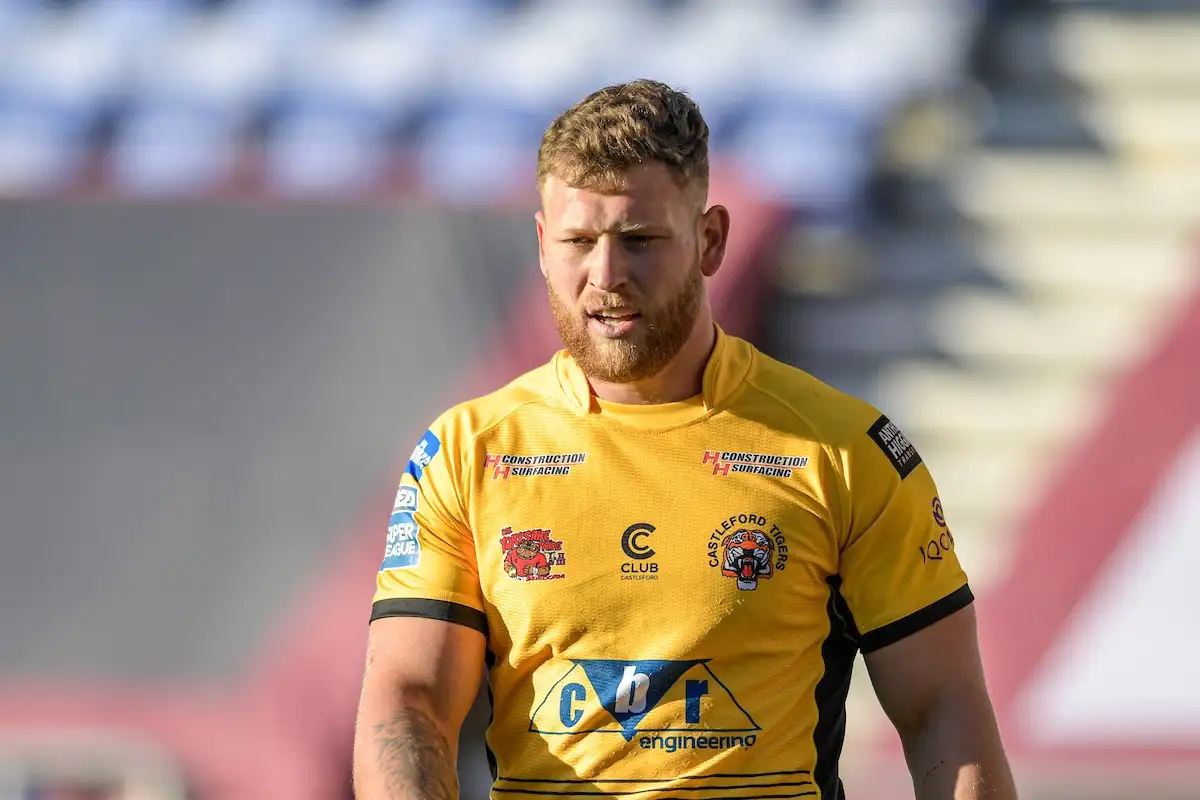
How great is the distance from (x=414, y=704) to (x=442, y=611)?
132mm

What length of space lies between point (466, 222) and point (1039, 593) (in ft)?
7.51

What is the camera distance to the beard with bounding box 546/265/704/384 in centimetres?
232

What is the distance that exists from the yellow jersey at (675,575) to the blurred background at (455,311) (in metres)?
2.74

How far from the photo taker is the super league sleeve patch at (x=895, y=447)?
2.35 m

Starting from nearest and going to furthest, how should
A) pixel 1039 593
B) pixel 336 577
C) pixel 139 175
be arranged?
pixel 336 577 → pixel 1039 593 → pixel 139 175

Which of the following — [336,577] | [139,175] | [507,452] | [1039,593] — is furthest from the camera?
[139,175]

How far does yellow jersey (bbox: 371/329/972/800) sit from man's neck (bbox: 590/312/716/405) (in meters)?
0.02

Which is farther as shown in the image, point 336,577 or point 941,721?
point 336,577

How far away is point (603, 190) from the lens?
2.26m

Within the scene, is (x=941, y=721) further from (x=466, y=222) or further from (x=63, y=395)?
(x=63, y=395)

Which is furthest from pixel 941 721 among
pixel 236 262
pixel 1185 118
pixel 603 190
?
pixel 1185 118

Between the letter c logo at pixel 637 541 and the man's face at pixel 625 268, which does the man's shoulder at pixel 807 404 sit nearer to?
the man's face at pixel 625 268

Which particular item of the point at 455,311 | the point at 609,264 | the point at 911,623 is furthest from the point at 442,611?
the point at 455,311

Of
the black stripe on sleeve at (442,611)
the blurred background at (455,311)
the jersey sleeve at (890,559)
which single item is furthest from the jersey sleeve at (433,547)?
the blurred background at (455,311)
